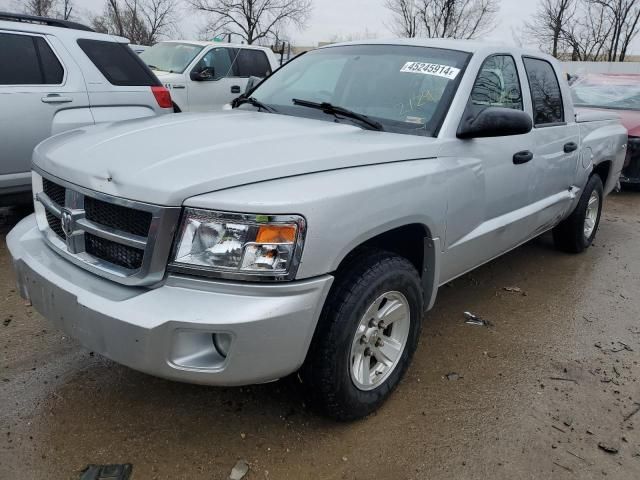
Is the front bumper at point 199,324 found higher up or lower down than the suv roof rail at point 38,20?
lower down

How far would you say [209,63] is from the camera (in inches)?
383

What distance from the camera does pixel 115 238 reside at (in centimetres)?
206

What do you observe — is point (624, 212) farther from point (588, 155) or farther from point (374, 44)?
point (374, 44)

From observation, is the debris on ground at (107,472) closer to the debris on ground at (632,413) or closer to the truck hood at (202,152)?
the truck hood at (202,152)

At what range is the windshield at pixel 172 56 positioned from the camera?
954cm

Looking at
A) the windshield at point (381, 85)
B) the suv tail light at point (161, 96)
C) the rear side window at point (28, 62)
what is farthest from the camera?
the suv tail light at point (161, 96)

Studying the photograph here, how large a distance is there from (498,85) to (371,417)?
7.13ft

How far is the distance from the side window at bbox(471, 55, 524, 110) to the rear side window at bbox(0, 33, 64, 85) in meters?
3.65

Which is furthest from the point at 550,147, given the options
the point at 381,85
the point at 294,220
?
the point at 294,220

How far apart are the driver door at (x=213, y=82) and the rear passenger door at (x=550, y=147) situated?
6.34 metres

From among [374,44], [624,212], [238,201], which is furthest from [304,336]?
[624,212]

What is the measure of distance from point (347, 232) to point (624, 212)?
636cm

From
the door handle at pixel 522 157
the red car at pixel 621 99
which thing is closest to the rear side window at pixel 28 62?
the door handle at pixel 522 157

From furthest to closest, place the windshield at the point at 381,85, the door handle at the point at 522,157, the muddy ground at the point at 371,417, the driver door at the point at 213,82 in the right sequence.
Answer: the driver door at the point at 213,82
the door handle at the point at 522,157
the windshield at the point at 381,85
the muddy ground at the point at 371,417
